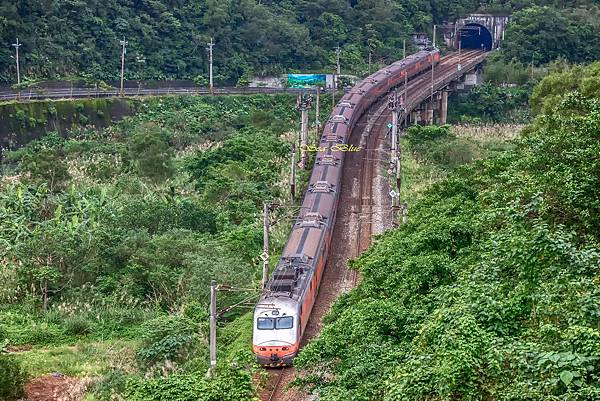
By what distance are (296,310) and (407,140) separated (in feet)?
108

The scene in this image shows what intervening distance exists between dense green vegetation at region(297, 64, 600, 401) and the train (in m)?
1.96

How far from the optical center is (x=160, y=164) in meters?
45.0

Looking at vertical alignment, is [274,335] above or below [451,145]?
below

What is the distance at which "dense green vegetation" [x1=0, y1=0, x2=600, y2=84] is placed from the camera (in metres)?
65.3

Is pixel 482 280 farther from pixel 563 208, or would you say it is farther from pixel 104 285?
pixel 104 285

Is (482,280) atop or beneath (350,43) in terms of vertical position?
beneath

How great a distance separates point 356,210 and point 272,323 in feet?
56.4

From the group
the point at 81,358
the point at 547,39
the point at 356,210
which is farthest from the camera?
the point at 547,39

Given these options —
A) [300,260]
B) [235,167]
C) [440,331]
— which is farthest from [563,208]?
[235,167]

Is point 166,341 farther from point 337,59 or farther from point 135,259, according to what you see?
point 337,59

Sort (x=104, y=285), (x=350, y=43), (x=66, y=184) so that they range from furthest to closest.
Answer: (x=350, y=43) → (x=66, y=184) → (x=104, y=285)

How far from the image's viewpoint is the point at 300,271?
87.4ft

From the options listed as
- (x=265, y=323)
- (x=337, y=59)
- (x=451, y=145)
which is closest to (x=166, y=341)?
(x=265, y=323)

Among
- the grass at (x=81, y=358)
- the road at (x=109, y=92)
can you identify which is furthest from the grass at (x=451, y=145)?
the road at (x=109, y=92)
